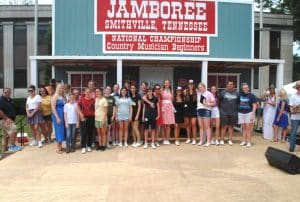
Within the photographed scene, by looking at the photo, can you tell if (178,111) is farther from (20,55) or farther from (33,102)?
(20,55)

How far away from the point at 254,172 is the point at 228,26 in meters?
7.27

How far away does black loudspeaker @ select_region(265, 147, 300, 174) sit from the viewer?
344 inches

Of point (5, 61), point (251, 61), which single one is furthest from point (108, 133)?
point (5, 61)

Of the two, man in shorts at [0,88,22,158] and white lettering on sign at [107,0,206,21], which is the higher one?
white lettering on sign at [107,0,206,21]

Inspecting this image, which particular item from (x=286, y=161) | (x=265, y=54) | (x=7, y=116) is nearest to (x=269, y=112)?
(x=286, y=161)

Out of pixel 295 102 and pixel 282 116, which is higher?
pixel 295 102

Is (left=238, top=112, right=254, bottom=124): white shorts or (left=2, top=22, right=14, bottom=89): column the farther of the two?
(left=2, top=22, right=14, bottom=89): column

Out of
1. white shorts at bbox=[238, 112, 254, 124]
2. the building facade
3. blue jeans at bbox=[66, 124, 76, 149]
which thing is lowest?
blue jeans at bbox=[66, 124, 76, 149]

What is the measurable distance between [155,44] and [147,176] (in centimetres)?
671

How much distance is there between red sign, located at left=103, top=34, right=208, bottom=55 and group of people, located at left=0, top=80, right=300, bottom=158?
7.50 feet

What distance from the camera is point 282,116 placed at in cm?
1320

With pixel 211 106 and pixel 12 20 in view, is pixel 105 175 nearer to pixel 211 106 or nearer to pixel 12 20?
pixel 211 106

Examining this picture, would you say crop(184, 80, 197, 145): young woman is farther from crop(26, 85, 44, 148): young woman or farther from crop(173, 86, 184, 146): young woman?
crop(26, 85, 44, 148): young woman


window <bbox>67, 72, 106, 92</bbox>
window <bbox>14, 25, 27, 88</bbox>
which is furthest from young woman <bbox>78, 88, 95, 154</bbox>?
window <bbox>14, 25, 27, 88</bbox>
